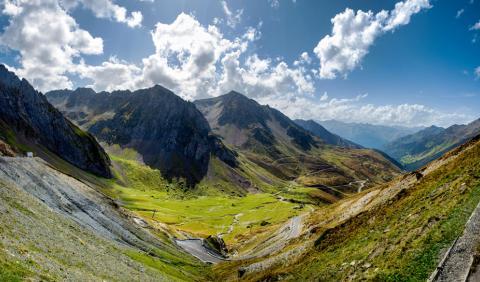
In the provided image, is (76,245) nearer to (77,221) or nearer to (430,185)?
(77,221)

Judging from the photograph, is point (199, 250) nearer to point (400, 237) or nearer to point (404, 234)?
point (400, 237)

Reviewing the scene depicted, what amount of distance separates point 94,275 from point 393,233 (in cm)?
3578

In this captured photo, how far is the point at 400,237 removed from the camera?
3909 centimetres

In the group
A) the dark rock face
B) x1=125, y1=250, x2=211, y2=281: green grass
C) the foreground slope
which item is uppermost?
the foreground slope

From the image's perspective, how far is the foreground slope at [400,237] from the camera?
111 feet

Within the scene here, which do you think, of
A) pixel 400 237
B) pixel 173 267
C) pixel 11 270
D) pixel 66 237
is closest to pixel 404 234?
pixel 400 237

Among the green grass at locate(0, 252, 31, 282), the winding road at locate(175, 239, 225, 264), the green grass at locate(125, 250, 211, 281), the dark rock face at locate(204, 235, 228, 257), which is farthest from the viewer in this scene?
the dark rock face at locate(204, 235, 228, 257)

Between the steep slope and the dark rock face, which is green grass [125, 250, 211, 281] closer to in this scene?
the steep slope

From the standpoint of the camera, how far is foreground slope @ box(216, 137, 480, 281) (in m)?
33.9

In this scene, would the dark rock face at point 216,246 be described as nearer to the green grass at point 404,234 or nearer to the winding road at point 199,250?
the winding road at point 199,250

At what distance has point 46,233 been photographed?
44.9 meters

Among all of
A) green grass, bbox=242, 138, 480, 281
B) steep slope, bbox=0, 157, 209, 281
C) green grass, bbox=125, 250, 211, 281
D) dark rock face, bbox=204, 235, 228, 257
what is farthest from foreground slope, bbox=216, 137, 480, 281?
dark rock face, bbox=204, 235, 228, 257

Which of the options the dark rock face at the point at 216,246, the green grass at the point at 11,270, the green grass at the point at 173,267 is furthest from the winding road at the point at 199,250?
the green grass at the point at 11,270

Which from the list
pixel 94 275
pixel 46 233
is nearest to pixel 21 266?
pixel 94 275
